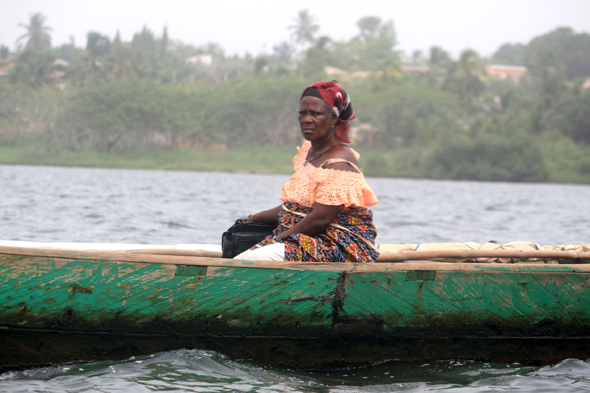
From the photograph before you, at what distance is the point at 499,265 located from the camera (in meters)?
3.14

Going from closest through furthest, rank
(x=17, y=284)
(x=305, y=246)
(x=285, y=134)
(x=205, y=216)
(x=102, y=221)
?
(x=17, y=284) < (x=305, y=246) < (x=102, y=221) < (x=205, y=216) < (x=285, y=134)

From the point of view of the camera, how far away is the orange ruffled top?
2.88 metres

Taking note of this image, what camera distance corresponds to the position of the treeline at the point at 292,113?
40594 mm

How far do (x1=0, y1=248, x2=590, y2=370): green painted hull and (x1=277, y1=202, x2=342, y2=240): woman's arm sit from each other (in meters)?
0.17

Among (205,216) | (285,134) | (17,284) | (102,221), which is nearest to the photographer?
(17,284)

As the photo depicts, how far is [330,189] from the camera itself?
9.45 feet

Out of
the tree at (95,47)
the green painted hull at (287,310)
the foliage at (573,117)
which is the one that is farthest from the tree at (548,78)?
the green painted hull at (287,310)

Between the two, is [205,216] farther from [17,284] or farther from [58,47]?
[58,47]

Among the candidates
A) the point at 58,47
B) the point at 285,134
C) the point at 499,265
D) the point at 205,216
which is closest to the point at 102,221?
the point at 205,216

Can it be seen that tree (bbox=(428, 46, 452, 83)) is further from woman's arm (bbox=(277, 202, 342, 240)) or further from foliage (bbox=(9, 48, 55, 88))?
woman's arm (bbox=(277, 202, 342, 240))

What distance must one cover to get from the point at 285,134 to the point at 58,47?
89.2 feet

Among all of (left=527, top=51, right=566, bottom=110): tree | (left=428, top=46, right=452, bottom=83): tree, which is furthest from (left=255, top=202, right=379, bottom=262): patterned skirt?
(left=428, top=46, right=452, bottom=83): tree

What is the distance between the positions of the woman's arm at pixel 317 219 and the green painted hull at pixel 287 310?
170 millimetres

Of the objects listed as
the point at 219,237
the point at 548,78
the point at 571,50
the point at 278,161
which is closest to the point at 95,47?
the point at 278,161
